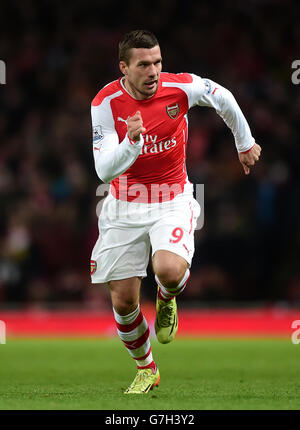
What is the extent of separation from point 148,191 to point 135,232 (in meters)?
0.32

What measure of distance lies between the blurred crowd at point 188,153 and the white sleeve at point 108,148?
6.90m

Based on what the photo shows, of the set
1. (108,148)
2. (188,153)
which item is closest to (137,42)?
(108,148)

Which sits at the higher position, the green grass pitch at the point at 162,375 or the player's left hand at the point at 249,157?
the player's left hand at the point at 249,157

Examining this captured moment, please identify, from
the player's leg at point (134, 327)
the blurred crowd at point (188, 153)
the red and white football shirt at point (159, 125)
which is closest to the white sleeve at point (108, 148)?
the red and white football shirt at point (159, 125)

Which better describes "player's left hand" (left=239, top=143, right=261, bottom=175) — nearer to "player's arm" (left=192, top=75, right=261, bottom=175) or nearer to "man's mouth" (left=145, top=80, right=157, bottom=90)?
"player's arm" (left=192, top=75, right=261, bottom=175)

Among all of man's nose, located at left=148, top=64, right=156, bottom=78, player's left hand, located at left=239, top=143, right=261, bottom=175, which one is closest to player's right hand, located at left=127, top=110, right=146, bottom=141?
man's nose, located at left=148, top=64, right=156, bottom=78

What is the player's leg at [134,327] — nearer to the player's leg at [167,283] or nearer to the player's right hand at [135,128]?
the player's leg at [167,283]

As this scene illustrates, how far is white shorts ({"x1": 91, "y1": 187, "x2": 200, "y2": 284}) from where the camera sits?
6.00m

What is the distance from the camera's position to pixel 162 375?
23.7 ft

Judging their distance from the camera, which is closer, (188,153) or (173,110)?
(173,110)

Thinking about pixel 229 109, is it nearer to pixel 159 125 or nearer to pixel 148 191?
pixel 159 125

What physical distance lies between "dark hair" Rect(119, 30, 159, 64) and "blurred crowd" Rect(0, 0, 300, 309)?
702 cm

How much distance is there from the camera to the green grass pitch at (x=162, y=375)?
504 centimetres

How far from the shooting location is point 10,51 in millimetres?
16688
